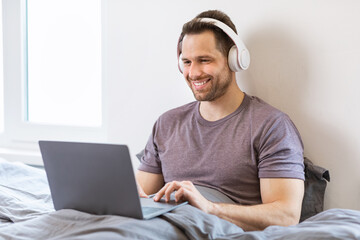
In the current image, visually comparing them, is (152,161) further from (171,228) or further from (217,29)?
(171,228)

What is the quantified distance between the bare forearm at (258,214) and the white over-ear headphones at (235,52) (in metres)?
0.46

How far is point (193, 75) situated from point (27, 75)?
1210 mm

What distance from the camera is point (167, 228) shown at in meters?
1.18

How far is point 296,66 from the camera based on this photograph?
1.72 meters

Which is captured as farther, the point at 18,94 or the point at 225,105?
the point at 18,94

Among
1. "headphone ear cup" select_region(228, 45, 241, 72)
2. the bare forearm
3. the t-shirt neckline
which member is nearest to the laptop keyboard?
the bare forearm

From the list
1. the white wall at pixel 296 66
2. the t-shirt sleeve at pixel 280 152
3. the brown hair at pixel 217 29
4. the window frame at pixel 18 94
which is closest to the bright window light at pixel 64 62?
the window frame at pixel 18 94

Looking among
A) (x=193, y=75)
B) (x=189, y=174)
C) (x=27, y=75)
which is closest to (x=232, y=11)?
(x=193, y=75)

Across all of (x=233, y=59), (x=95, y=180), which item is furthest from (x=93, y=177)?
(x=233, y=59)

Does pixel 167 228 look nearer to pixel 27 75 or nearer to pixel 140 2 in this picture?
pixel 140 2

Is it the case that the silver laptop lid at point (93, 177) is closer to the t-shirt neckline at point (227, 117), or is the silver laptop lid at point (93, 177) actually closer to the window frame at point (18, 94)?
the t-shirt neckline at point (227, 117)

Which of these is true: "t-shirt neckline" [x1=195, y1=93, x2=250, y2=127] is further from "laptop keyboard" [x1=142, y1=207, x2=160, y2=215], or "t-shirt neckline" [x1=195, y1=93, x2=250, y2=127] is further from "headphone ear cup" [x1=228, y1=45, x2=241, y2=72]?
"laptop keyboard" [x1=142, y1=207, x2=160, y2=215]

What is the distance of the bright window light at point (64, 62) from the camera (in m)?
2.43

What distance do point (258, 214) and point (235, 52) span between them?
524 millimetres
